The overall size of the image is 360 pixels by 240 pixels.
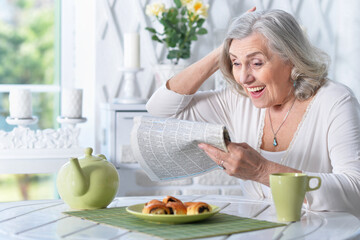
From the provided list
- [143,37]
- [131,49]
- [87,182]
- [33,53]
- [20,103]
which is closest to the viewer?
[87,182]

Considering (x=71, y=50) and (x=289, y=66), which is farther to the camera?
(x=71, y=50)

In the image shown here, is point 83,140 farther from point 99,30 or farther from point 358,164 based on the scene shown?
point 358,164

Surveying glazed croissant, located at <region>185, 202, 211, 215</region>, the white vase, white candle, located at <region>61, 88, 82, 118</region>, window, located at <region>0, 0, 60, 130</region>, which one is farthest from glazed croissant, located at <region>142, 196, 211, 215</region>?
window, located at <region>0, 0, 60, 130</region>

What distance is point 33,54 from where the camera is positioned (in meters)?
2.72

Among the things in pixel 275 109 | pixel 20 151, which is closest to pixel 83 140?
pixel 20 151

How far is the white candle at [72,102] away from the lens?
2.27 m

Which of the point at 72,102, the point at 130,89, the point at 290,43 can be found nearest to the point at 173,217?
the point at 290,43

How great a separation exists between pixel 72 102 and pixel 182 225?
50.5 inches

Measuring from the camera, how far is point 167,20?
7.92 ft

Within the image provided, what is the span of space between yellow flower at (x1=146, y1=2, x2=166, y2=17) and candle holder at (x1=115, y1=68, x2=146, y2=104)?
0.24 m

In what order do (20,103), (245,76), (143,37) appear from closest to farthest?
(245,76), (20,103), (143,37)

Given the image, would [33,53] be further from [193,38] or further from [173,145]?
[173,145]

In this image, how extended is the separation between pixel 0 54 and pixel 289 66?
5.16ft

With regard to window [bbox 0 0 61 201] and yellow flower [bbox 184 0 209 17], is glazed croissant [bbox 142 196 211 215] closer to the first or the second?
yellow flower [bbox 184 0 209 17]
